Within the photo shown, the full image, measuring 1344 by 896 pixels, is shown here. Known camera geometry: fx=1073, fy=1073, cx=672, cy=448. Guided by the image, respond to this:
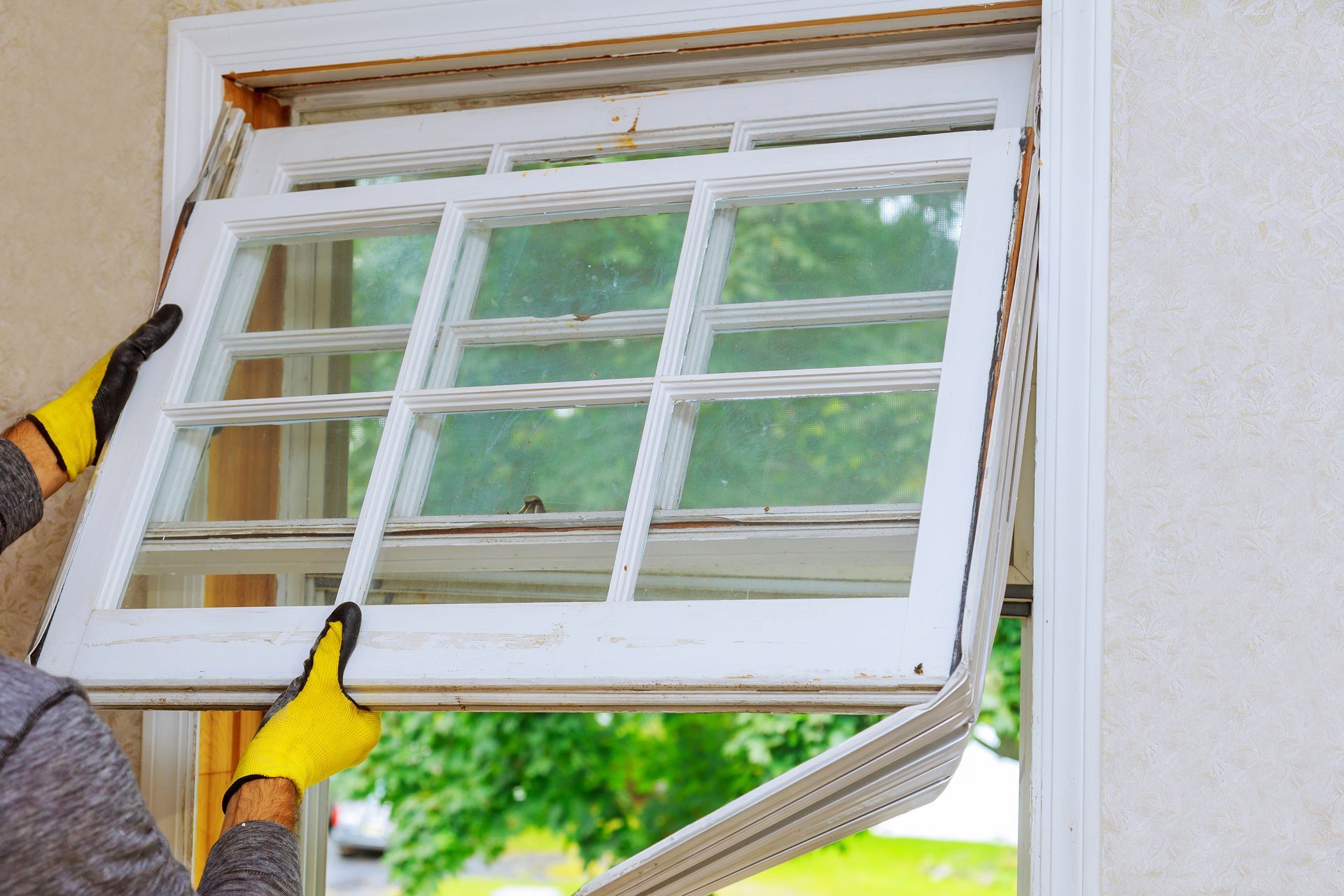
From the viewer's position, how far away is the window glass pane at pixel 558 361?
3.71ft

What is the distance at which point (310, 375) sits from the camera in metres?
1.28

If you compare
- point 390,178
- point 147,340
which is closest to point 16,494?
point 147,340

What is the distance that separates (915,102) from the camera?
1.17 m

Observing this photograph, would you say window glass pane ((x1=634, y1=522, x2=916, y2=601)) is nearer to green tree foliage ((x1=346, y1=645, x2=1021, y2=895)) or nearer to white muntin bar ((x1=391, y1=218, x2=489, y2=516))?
white muntin bar ((x1=391, y1=218, x2=489, y2=516))

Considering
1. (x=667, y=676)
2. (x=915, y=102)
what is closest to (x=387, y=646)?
(x=667, y=676)

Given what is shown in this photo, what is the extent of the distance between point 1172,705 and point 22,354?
1.33 meters

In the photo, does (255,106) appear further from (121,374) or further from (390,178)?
(121,374)

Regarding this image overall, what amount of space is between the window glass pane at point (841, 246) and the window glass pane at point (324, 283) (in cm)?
37

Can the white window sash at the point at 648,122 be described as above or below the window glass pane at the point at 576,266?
above

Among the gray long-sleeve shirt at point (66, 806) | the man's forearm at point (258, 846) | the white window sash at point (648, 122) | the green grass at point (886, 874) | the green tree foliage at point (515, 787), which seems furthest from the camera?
the green grass at point (886, 874)

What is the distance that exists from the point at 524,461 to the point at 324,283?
1.28 ft

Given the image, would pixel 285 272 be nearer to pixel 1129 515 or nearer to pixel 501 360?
pixel 501 360

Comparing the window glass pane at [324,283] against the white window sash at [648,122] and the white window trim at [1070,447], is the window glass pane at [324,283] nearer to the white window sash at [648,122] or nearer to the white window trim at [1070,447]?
the white window sash at [648,122]

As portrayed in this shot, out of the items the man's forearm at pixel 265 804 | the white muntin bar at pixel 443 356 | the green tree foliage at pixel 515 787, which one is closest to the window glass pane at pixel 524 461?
the white muntin bar at pixel 443 356
